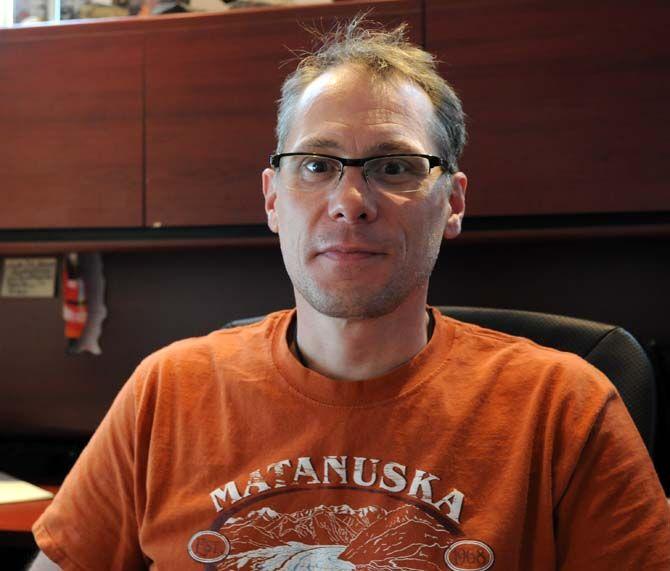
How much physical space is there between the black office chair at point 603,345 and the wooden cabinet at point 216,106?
0.70 meters

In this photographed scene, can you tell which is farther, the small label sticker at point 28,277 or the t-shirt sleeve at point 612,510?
the small label sticker at point 28,277

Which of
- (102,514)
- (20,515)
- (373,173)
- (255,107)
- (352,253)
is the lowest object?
(20,515)

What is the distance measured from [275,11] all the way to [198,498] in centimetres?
119

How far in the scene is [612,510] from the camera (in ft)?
3.12

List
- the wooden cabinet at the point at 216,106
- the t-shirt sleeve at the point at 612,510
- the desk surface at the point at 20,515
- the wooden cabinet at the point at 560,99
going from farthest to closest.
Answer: the wooden cabinet at the point at 216,106, the wooden cabinet at the point at 560,99, the desk surface at the point at 20,515, the t-shirt sleeve at the point at 612,510

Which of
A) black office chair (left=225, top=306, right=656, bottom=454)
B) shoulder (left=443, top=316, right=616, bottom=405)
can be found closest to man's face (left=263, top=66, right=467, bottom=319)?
shoulder (left=443, top=316, right=616, bottom=405)

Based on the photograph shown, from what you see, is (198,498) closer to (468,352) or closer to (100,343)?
(468,352)

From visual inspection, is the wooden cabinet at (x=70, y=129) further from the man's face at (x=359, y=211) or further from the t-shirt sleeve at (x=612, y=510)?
the t-shirt sleeve at (x=612, y=510)

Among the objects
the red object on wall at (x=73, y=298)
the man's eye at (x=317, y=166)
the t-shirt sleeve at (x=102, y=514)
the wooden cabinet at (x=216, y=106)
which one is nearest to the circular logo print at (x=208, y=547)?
the t-shirt sleeve at (x=102, y=514)

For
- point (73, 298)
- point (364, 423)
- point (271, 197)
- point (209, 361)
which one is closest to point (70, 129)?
point (73, 298)

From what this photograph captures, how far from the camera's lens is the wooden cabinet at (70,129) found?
6.23 ft

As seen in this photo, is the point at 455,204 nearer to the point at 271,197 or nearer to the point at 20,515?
the point at 271,197

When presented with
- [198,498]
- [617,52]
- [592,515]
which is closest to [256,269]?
[617,52]

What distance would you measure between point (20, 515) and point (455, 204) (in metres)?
0.96
